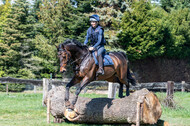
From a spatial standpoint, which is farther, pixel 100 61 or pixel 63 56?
pixel 100 61

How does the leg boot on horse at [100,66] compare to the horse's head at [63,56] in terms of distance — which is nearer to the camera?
the horse's head at [63,56]

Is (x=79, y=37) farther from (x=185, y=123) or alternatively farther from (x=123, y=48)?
(x=185, y=123)

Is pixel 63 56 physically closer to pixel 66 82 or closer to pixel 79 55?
pixel 79 55

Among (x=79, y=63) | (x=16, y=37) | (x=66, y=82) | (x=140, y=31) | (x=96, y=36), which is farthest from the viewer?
(x=16, y=37)

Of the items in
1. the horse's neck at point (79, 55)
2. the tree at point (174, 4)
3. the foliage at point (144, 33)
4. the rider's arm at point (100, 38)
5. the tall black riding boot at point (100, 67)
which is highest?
the tree at point (174, 4)

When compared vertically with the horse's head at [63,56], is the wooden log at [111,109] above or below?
below

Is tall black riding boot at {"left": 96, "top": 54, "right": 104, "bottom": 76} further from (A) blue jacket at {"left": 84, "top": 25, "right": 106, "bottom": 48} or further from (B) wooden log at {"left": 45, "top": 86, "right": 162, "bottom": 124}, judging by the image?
(B) wooden log at {"left": 45, "top": 86, "right": 162, "bottom": 124}

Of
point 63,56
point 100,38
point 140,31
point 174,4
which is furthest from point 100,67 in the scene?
point 174,4

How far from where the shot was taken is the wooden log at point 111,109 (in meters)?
7.88

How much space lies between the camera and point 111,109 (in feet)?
27.7

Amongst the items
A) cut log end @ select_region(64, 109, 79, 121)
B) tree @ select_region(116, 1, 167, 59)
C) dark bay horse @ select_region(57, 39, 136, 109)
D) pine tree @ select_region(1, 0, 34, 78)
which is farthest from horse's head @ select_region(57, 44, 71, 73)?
pine tree @ select_region(1, 0, 34, 78)

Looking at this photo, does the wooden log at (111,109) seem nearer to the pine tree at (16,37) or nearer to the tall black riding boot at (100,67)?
the tall black riding boot at (100,67)

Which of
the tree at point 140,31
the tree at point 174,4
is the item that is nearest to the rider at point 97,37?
the tree at point 140,31

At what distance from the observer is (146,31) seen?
24625 millimetres
